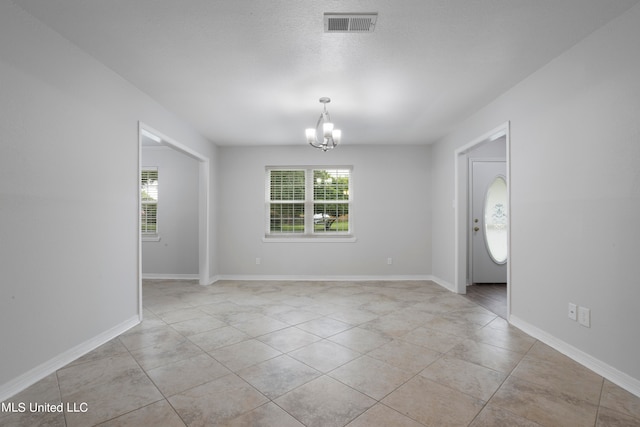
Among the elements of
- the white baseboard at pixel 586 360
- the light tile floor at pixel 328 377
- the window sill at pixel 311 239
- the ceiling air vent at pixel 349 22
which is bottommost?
the light tile floor at pixel 328 377

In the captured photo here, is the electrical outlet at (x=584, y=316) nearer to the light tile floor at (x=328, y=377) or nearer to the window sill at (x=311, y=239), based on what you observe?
the light tile floor at (x=328, y=377)

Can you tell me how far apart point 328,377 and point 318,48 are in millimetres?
2530

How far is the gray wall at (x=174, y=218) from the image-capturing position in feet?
19.5

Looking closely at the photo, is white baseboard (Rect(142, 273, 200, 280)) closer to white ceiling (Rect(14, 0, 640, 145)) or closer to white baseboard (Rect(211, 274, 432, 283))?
white baseboard (Rect(211, 274, 432, 283))

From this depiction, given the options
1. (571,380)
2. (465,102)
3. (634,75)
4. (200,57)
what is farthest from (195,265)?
(634,75)

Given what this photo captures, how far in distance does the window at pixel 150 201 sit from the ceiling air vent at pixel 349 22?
5.02m

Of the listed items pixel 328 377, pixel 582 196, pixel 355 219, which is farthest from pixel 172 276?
pixel 582 196

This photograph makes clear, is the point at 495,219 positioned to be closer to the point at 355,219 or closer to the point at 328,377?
the point at 355,219

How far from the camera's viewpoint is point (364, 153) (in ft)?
19.2

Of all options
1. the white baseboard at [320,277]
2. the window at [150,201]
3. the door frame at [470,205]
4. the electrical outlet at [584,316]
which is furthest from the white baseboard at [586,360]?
the window at [150,201]

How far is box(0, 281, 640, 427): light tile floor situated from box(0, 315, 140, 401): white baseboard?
0.20 ft

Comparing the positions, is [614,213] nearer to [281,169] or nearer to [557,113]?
[557,113]

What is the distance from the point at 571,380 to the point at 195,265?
5640mm

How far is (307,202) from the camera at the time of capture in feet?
19.6
